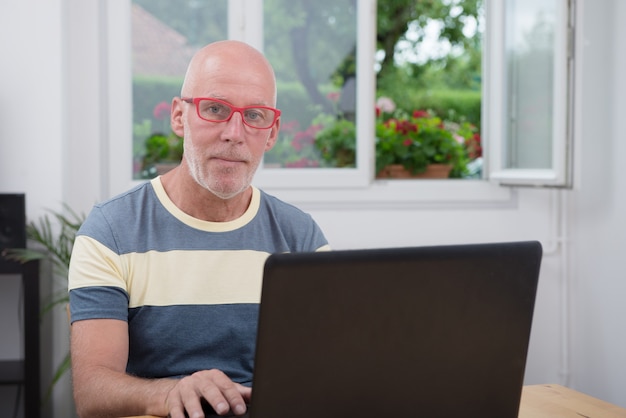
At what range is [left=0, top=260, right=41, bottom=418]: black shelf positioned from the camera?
277 cm

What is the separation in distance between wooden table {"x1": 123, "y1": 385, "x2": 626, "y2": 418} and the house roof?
95.9 inches

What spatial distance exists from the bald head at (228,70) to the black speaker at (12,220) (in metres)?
1.49

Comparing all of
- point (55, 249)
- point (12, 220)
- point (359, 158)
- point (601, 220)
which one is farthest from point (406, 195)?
point (12, 220)

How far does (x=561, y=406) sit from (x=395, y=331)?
1.78 ft

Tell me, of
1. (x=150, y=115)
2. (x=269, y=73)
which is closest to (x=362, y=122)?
(x=150, y=115)

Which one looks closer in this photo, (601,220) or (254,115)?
(254,115)

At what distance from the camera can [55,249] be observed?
2.87 meters

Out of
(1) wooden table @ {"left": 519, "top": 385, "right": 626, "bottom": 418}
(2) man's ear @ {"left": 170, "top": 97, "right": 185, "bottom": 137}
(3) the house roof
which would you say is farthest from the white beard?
(3) the house roof

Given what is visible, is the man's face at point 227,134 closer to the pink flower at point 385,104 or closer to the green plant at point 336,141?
the green plant at point 336,141

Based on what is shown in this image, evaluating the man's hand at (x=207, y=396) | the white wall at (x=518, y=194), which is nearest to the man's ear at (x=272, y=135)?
the man's hand at (x=207, y=396)

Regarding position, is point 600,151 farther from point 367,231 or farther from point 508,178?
point 367,231

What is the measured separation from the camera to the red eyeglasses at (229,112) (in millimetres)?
1510

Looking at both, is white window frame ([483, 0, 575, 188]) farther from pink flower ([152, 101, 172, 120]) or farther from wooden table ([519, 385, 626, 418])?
wooden table ([519, 385, 626, 418])

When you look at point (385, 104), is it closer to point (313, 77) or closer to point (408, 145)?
point (408, 145)
